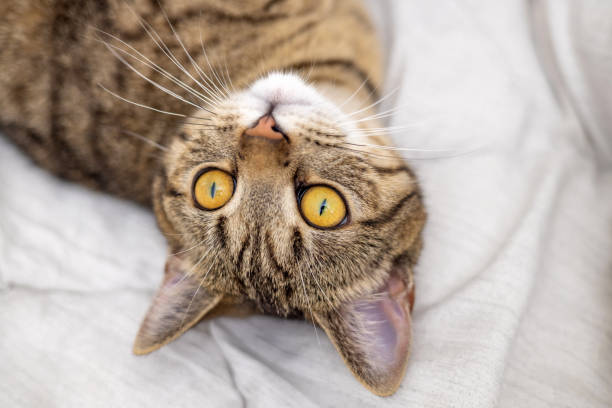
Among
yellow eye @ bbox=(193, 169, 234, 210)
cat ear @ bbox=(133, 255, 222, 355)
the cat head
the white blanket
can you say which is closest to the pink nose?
the cat head

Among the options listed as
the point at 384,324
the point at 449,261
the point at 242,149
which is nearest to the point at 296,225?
the point at 242,149

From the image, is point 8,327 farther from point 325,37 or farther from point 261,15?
point 325,37

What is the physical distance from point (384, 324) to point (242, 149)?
64 centimetres

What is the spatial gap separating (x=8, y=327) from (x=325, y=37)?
152cm

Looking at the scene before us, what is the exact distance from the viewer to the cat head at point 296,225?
1.22 m

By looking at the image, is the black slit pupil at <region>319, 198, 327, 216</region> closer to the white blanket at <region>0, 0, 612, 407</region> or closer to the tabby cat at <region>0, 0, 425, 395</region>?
the tabby cat at <region>0, 0, 425, 395</region>

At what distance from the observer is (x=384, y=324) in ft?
4.05

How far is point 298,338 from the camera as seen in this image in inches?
58.9

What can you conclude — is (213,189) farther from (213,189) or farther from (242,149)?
(242,149)

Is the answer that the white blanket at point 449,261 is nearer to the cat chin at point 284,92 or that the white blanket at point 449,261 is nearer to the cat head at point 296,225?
the cat head at point 296,225

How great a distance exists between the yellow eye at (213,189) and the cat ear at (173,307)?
238 millimetres

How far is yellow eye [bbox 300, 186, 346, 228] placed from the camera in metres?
1.22

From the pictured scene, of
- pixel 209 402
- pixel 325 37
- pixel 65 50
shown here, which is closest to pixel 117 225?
pixel 65 50

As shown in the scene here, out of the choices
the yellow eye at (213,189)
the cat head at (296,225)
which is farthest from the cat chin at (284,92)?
the yellow eye at (213,189)
